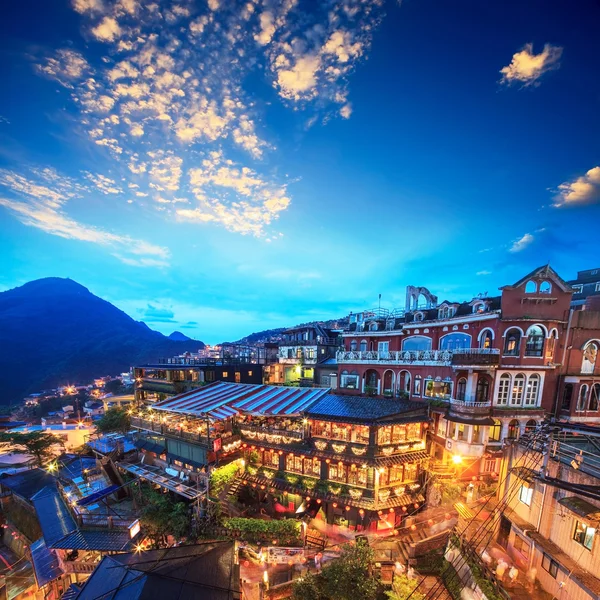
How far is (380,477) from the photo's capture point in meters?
24.0

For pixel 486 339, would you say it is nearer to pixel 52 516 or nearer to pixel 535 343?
pixel 535 343

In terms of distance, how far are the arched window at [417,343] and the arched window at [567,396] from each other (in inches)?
461

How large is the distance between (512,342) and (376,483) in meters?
17.4

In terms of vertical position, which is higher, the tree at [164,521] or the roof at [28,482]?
the tree at [164,521]

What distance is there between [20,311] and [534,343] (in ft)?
908

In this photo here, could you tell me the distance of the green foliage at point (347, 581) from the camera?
14.5 metres

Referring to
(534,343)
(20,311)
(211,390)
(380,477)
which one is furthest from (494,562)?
(20,311)

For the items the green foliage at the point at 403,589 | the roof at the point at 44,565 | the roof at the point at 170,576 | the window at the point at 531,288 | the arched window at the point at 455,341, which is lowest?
the roof at the point at 44,565

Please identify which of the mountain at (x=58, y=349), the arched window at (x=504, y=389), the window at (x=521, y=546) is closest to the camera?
the window at (x=521, y=546)

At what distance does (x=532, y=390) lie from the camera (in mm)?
23844

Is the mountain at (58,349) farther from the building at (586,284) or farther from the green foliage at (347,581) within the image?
the building at (586,284)

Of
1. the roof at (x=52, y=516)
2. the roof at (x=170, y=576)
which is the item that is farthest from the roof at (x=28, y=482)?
the roof at (x=170, y=576)

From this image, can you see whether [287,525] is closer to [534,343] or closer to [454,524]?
[454,524]

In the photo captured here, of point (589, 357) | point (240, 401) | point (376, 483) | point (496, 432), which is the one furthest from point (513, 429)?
point (240, 401)
